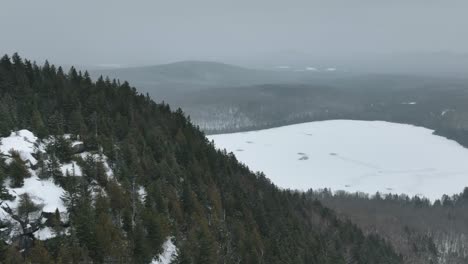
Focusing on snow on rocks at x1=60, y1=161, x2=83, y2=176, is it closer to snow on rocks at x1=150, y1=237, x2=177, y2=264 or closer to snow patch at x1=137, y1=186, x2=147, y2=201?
snow patch at x1=137, y1=186, x2=147, y2=201

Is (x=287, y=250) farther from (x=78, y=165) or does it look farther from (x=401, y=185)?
(x=401, y=185)

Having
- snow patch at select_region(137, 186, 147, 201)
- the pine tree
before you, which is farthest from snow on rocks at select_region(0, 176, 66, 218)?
snow patch at select_region(137, 186, 147, 201)

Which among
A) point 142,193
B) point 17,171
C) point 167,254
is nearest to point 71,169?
point 17,171

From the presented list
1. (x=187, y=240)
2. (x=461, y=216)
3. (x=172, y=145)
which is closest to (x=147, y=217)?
(x=187, y=240)

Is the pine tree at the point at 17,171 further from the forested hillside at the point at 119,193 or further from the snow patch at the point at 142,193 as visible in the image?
the snow patch at the point at 142,193

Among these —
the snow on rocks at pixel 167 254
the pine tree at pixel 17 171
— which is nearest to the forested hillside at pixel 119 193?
the pine tree at pixel 17 171

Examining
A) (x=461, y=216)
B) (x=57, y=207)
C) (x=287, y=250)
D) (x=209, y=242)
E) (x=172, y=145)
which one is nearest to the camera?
(x=57, y=207)
